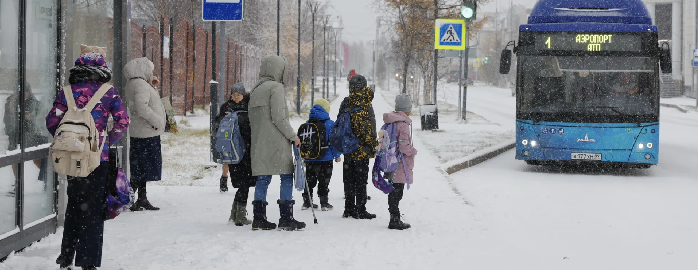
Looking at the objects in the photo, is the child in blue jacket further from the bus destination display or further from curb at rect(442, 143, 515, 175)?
the bus destination display

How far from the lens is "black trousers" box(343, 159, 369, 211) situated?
8.66 metres

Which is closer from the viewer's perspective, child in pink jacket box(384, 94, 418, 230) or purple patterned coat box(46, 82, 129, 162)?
purple patterned coat box(46, 82, 129, 162)

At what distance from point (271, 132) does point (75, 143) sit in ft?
8.04

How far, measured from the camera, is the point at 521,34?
14430 millimetres

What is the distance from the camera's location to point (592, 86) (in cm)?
1392

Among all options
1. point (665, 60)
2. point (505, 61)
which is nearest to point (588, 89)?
point (665, 60)

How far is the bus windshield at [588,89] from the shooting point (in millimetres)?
13750

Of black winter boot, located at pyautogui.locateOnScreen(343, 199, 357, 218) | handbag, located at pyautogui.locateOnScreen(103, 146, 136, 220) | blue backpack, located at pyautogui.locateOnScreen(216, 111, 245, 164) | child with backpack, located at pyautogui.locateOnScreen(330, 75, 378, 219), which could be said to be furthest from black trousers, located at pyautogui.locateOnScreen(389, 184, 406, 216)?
handbag, located at pyautogui.locateOnScreen(103, 146, 136, 220)

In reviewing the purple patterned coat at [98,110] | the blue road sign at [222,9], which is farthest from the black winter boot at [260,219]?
the blue road sign at [222,9]

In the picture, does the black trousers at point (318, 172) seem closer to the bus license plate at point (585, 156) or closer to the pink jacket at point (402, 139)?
the pink jacket at point (402, 139)

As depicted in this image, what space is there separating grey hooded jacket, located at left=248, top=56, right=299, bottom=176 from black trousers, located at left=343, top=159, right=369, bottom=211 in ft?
3.93

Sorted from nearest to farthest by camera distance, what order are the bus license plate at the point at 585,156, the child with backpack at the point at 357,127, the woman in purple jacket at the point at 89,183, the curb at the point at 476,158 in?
the woman in purple jacket at the point at 89,183 → the child with backpack at the point at 357,127 → the bus license plate at the point at 585,156 → the curb at the point at 476,158

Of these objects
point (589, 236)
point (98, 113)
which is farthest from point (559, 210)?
point (98, 113)

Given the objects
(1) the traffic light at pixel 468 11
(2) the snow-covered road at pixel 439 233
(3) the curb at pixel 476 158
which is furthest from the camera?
(1) the traffic light at pixel 468 11
